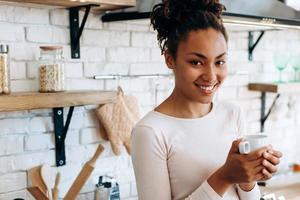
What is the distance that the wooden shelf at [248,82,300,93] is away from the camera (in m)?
2.11

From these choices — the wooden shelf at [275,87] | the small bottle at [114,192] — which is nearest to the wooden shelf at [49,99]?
the small bottle at [114,192]

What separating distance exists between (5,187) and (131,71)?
65cm

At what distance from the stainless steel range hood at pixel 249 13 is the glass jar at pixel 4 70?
1.41ft

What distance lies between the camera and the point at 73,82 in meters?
1.52

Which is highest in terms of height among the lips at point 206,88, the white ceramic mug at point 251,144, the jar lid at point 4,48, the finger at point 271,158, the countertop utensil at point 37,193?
the jar lid at point 4,48

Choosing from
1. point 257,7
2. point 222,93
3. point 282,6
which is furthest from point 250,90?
point 257,7

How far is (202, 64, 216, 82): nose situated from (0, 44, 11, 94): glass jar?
0.60m

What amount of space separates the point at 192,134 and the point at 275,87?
1187 millimetres

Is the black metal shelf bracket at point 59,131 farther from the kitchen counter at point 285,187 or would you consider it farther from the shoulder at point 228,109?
the kitchen counter at point 285,187

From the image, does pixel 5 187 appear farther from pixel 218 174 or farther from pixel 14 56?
pixel 218 174

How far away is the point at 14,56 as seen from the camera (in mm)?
1378

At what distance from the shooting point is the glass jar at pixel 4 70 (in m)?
1.23

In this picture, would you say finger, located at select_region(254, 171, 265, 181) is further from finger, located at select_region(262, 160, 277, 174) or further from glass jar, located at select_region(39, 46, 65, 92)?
glass jar, located at select_region(39, 46, 65, 92)

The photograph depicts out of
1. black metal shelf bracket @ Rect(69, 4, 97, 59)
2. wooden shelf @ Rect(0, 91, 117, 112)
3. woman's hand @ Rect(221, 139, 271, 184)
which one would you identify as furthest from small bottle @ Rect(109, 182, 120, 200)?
woman's hand @ Rect(221, 139, 271, 184)
